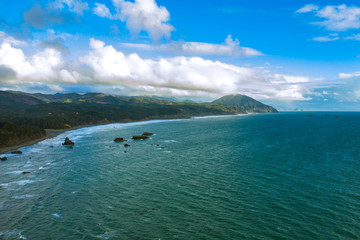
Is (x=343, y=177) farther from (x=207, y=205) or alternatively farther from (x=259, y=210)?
(x=207, y=205)

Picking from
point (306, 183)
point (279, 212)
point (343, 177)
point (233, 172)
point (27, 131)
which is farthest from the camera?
point (27, 131)

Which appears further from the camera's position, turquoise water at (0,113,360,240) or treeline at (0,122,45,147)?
treeline at (0,122,45,147)

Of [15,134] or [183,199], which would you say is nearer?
[183,199]

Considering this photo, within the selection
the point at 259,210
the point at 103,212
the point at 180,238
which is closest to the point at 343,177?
the point at 259,210

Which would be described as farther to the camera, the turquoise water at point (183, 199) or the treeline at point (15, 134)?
the treeline at point (15, 134)

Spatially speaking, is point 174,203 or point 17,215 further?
point 174,203

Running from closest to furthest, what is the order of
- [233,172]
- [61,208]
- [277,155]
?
[61,208] < [233,172] < [277,155]

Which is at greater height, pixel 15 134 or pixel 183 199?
pixel 183 199

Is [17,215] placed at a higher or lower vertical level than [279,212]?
lower
